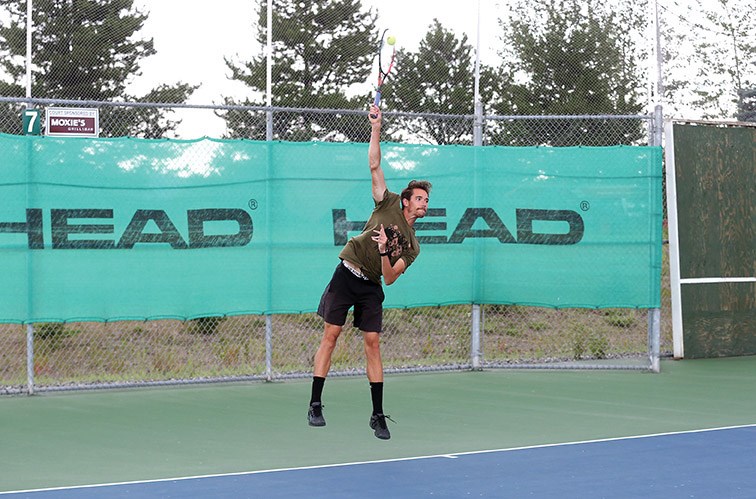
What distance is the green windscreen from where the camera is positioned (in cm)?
1009

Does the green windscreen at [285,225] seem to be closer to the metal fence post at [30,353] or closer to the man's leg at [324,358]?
the metal fence post at [30,353]

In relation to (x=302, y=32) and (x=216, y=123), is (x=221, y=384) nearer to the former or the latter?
(x=216, y=123)

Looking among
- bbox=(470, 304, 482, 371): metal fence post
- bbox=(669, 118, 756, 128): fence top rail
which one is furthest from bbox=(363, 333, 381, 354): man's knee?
bbox=(669, 118, 756, 128): fence top rail

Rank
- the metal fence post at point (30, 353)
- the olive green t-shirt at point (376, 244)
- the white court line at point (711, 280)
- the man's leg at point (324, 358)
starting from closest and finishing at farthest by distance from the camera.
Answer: the olive green t-shirt at point (376, 244), the man's leg at point (324, 358), the metal fence post at point (30, 353), the white court line at point (711, 280)

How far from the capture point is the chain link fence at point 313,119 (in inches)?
488

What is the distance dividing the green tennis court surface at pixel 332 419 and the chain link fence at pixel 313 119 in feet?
1.95

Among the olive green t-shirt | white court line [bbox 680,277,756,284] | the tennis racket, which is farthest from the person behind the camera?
white court line [bbox 680,277,756,284]

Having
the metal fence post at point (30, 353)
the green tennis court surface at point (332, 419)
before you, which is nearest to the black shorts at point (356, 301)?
the green tennis court surface at point (332, 419)

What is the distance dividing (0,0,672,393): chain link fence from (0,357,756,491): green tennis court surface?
0.60 m

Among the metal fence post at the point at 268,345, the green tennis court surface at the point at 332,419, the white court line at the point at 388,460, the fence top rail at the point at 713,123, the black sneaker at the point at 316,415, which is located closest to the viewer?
the white court line at the point at 388,460

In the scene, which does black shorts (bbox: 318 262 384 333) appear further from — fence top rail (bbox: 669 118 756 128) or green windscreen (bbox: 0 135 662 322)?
fence top rail (bbox: 669 118 756 128)

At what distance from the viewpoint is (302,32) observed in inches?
1070

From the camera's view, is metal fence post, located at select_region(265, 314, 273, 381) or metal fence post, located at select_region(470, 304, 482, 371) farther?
metal fence post, located at select_region(470, 304, 482, 371)

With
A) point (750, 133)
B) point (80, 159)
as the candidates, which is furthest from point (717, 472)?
point (750, 133)
